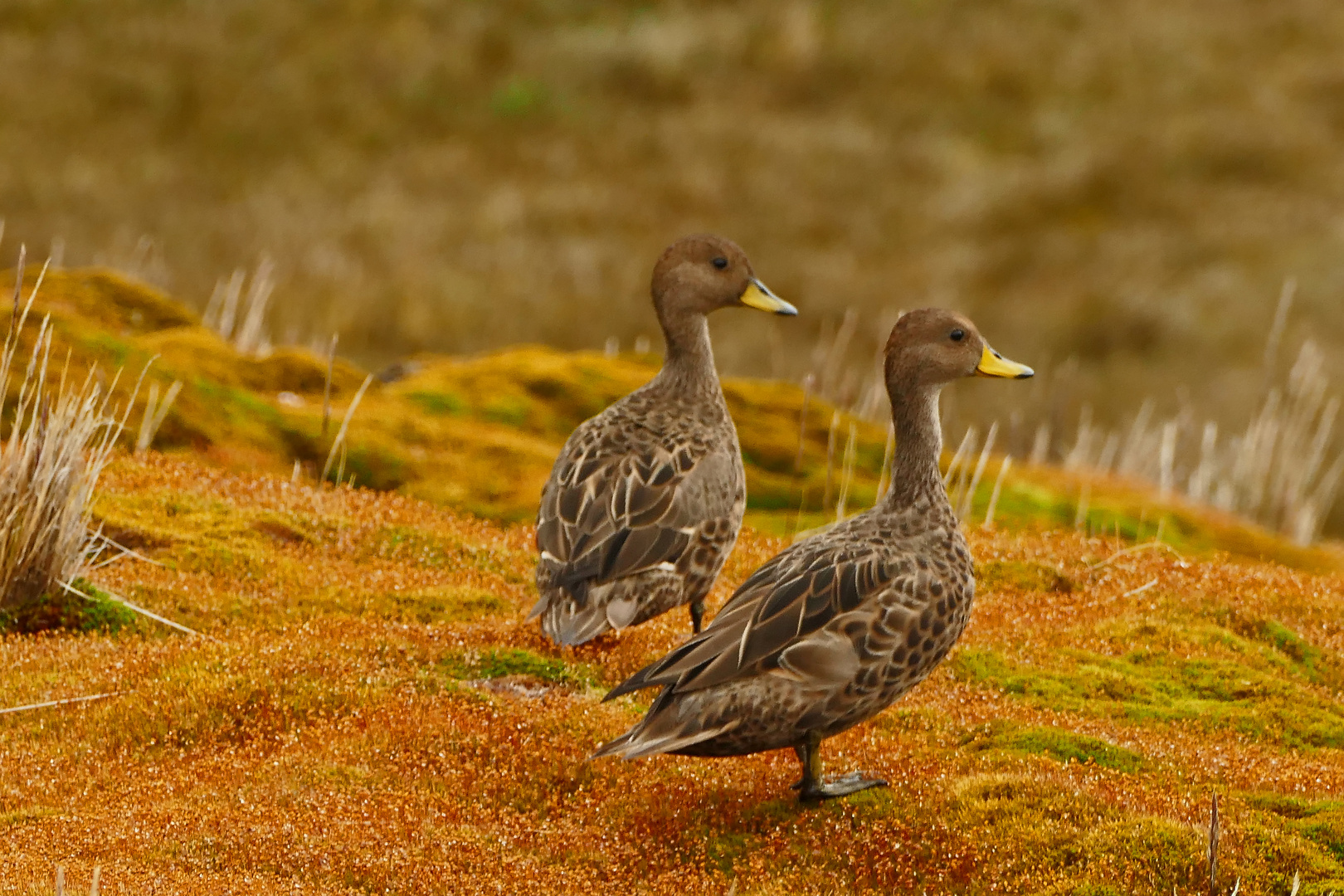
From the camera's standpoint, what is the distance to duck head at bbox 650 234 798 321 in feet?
43.8

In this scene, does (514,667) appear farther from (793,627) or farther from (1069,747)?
(1069,747)

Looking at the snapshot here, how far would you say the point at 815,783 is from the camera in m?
9.35

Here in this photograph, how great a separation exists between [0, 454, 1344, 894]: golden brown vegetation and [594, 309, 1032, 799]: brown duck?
25.4 inches

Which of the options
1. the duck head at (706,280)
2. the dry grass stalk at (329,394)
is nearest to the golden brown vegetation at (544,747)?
the dry grass stalk at (329,394)

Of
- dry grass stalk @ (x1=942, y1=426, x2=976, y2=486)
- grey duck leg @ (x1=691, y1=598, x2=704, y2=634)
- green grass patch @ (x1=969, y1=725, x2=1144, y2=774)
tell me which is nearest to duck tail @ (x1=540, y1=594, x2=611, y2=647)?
grey duck leg @ (x1=691, y1=598, x2=704, y2=634)

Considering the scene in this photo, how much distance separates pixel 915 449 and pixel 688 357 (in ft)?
10.9

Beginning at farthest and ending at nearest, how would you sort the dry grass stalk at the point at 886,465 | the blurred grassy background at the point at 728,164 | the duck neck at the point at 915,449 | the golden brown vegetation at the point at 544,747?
the blurred grassy background at the point at 728,164
the dry grass stalk at the point at 886,465
the duck neck at the point at 915,449
the golden brown vegetation at the point at 544,747

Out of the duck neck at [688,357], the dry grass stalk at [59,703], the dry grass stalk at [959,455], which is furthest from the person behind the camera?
the dry grass stalk at [959,455]

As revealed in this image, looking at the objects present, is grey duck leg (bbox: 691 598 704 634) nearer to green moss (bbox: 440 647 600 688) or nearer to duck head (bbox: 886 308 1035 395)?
green moss (bbox: 440 647 600 688)

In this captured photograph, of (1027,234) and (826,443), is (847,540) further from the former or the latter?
(1027,234)

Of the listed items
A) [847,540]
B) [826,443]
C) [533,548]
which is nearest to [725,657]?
[847,540]

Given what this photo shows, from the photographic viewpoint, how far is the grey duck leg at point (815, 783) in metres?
9.34

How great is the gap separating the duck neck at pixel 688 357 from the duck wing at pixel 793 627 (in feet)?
12.3

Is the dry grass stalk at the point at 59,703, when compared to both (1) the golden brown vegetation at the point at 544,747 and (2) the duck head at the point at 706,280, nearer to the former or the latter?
(1) the golden brown vegetation at the point at 544,747
